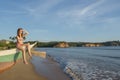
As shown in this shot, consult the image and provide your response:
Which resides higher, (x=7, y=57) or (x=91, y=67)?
(x=7, y=57)

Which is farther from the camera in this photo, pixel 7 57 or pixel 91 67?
pixel 91 67

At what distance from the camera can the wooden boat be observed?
11780 mm

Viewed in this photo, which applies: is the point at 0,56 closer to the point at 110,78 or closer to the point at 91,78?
the point at 91,78

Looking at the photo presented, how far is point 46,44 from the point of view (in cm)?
18175

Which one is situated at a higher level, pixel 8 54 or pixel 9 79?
pixel 8 54

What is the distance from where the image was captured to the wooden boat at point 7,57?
464 inches

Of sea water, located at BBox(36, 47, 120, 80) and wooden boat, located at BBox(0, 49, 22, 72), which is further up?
wooden boat, located at BBox(0, 49, 22, 72)

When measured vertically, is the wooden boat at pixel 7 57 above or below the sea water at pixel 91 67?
above

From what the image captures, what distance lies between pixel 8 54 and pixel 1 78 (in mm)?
1822

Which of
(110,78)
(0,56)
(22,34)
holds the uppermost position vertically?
(22,34)

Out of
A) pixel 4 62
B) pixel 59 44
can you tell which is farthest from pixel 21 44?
pixel 59 44

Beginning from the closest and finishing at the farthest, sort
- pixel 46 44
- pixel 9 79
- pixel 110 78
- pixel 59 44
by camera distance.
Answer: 1. pixel 9 79
2. pixel 110 78
3. pixel 46 44
4. pixel 59 44

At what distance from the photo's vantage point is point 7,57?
12.0m

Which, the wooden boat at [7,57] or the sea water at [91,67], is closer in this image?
the wooden boat at [7,57]
